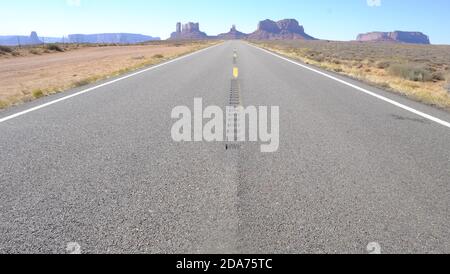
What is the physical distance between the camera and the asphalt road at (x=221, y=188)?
2748 millimetres

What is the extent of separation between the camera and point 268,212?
10.3 ft

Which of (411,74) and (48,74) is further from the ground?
(411,74)

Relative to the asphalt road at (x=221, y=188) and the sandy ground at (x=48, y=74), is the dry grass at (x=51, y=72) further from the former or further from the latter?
the asphalt road at (x=221, y=188)

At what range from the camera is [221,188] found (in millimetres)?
3650

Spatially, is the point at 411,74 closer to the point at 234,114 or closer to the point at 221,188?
the point at 234,114

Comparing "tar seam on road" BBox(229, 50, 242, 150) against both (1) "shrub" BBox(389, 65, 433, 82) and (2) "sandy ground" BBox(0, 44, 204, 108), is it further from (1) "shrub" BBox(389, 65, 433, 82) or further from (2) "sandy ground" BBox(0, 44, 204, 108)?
(1) "shrub" BBox(389, 65, 433, 82)

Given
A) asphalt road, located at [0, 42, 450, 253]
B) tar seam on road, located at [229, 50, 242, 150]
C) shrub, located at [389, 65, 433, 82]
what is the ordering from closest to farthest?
asphalt road, located at [0, 42, 450, 253] → tar seam on road, located at [229, 50, 242, 150] → shrub, located at [389, 65, 433, 82]

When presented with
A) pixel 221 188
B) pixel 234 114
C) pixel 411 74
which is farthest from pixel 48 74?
pixel 221 188

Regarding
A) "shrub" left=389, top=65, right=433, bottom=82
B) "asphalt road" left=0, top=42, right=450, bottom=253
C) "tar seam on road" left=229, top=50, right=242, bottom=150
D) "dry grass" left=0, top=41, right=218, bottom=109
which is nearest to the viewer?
"asphalt road" left=0, top=42, right=450, bottom=253

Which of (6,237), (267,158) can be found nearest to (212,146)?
(267,158)

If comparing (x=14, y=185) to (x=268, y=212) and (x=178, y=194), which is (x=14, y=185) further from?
(x=268, y=212)

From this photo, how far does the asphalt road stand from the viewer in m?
2.75

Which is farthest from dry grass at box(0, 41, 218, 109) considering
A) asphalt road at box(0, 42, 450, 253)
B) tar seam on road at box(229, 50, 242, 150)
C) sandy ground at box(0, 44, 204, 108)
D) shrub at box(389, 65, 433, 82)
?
shrub at box(389, 65, 433, 82)

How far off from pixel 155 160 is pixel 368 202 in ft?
7.73
